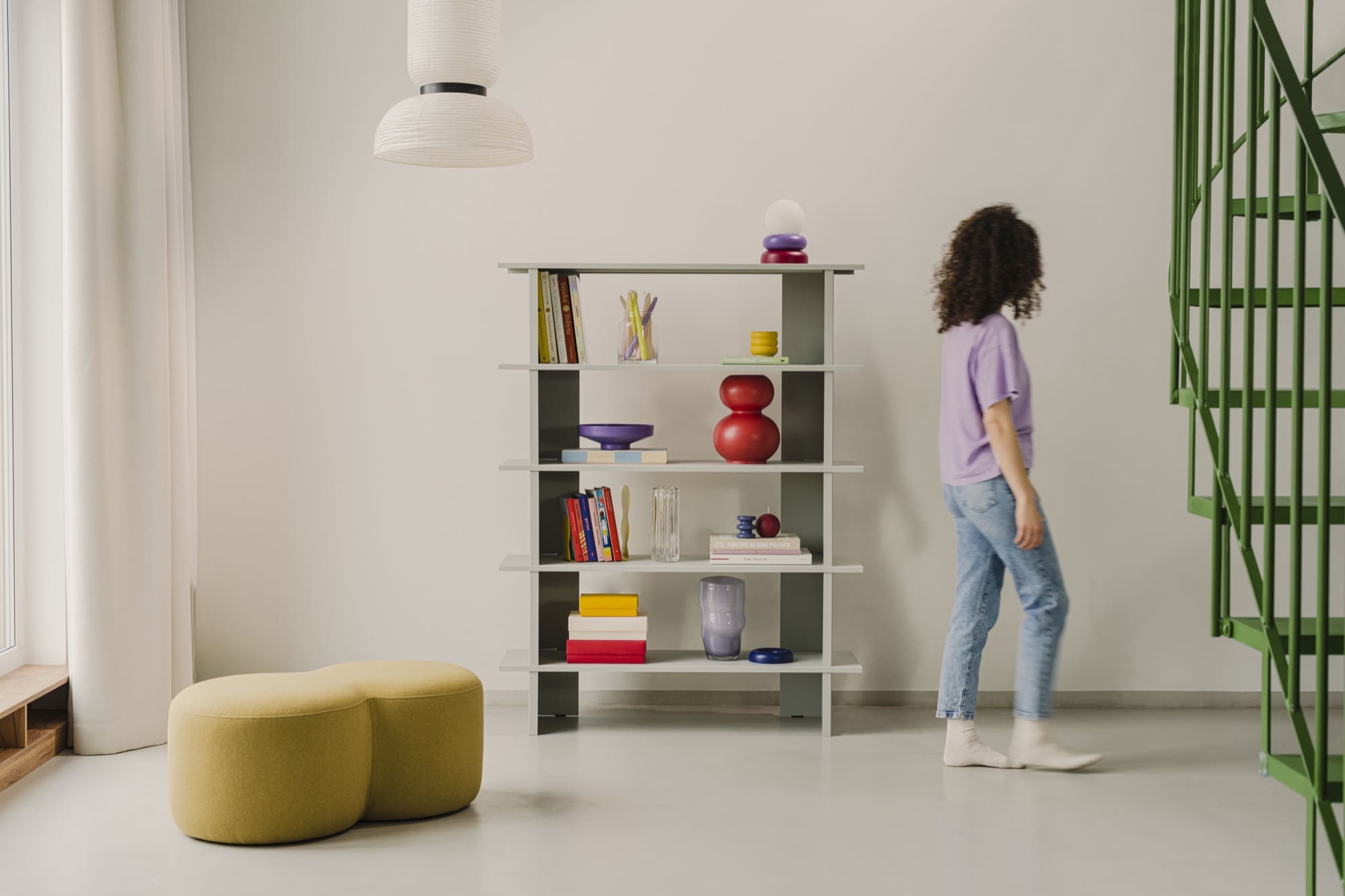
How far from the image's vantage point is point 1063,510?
160 inches

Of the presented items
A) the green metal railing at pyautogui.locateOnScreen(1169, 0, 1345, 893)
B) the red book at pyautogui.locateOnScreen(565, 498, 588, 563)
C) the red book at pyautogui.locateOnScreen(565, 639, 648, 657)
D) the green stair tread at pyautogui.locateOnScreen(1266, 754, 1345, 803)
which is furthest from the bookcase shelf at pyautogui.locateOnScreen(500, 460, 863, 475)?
the green stair tread at pyautogui.locateOnScreen(1266, 754, 1345, 803)

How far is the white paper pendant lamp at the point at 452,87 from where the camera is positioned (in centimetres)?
264

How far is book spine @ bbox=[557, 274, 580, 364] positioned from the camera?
3619 mm

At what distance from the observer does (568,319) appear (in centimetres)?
363

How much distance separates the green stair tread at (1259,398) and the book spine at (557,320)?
184cm

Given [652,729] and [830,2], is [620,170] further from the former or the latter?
[652,729]

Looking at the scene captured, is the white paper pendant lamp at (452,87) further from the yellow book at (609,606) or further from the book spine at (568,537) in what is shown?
the yellow book at (609,606)

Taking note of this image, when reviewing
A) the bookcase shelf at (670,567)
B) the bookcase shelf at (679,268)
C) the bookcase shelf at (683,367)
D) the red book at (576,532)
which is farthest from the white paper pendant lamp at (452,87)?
the bookcase shelf at (670,567)

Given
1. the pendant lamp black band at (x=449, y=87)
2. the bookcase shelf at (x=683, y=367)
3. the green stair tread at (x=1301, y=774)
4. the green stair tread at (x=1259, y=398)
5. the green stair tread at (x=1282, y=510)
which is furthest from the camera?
the bookcase shelf at (x=683, y=367)

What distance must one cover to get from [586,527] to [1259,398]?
80.6 inches

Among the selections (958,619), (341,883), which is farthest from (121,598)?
(958,619)

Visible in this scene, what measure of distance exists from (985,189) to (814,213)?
1.98 feet

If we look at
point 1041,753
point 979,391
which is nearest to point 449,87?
point 979,391

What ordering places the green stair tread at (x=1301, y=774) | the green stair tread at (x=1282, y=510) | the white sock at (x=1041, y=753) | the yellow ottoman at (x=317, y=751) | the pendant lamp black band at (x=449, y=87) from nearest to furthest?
1. the green stair tread at (x=1301, y=774)
2. the green stair tread at (x=1282, y=510)
3. the yellow ottoman at (x=317, y=751)
4. the pendant lamp black band at (x=449, y=87)
5. the white sock at (x=1041, y=753)
